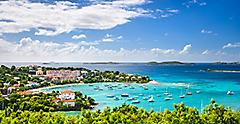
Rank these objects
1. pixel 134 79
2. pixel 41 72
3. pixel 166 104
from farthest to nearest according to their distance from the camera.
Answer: pixel 41 72 < pixel 134 79 < pixel 166 104

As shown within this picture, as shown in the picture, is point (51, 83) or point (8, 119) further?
point (51, 83)

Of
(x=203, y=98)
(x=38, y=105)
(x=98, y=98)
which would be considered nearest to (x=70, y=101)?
(x=38, y=105)

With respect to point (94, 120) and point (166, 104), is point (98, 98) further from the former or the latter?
point (94, 120)

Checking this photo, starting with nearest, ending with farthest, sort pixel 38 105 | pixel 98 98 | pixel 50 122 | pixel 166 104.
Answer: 1. pixel 50 122
2. pixel 38 105
3. pixel 166 104
4. pixel 98 98

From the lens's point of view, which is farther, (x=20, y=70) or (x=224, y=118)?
(x=20, y=70)

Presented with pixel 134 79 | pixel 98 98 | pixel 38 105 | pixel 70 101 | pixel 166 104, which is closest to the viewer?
pixel 38 105

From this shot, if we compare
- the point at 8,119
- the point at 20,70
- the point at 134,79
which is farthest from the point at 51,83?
the point at 8,119

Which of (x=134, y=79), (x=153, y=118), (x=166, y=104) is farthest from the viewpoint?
(x=134, y=79)

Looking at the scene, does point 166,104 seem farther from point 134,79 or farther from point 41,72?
point 41,72
